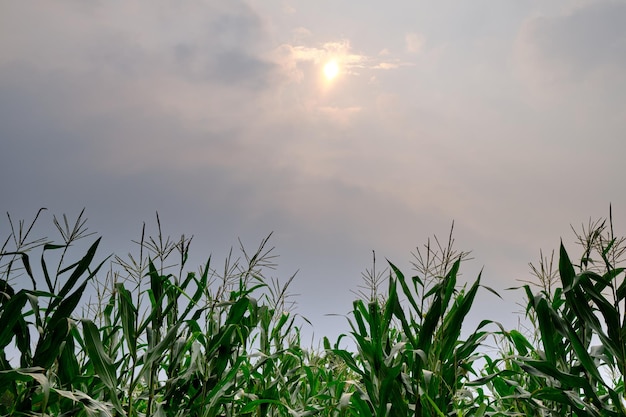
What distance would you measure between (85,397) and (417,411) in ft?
5.43

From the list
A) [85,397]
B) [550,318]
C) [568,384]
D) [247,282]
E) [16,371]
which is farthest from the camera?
[247,282]

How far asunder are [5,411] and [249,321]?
4.88 feet

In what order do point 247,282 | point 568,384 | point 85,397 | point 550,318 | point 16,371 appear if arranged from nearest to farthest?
point 16,371, point 85,397, point 568,384, point 550,318, point 247,282

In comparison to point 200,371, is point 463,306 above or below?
above

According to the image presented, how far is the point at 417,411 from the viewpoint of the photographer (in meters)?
2.77

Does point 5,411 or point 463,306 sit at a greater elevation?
point 463,306

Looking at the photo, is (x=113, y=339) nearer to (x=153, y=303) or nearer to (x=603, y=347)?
(x=153, y=303)

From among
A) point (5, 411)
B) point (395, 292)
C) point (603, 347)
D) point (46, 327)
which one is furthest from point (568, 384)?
point (5, 411)

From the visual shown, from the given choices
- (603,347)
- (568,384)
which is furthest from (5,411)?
(603,347)

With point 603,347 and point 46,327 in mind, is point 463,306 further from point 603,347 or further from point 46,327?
point 46,327

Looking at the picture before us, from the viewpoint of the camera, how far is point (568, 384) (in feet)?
8.98

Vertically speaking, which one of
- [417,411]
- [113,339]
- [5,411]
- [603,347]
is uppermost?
[603,347]

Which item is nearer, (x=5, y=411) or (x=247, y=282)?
(x=5, y=411)

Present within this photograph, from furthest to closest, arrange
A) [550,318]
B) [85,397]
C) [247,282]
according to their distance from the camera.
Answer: [247,282]
[550,318]
[85,397]
